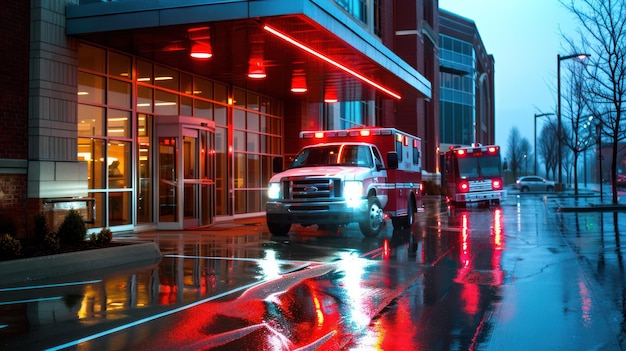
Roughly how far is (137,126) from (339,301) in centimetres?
1091

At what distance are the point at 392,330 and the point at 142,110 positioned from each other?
12.6 metres

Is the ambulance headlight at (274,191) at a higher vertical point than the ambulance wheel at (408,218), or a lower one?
higher

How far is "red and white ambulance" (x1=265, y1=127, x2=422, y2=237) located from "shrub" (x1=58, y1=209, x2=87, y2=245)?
16.9ft

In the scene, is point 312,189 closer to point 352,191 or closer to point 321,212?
point 321,212

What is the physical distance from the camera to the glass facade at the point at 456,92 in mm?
61438

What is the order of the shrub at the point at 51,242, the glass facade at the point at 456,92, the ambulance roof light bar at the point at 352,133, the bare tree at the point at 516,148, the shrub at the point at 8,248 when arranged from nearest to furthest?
the shrub at the point at 8,248 → the shrub at the point at 51,242 → the ambulance roof light bar at the point at 352,133 → the glass facade at the point at 456,92 → the bare tree at the point at 516,148

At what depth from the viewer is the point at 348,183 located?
14617 millimetres

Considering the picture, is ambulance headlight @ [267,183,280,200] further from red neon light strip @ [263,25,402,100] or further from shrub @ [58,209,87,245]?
shrub @ [58,209,87,245]

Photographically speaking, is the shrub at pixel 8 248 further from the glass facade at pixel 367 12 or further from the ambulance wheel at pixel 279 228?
the glass facade at pixel 367 12

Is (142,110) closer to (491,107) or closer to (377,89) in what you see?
(377,89)

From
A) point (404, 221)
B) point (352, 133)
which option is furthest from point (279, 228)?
point (404, 221)

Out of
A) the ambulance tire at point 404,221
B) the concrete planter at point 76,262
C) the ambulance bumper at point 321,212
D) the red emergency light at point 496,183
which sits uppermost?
the red emergency light at point 496,183

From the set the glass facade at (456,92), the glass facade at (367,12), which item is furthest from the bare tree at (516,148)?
the glass facade at (367,12)

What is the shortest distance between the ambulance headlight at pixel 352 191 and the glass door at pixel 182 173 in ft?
17.4
